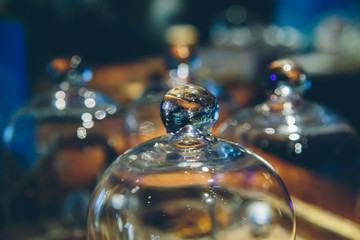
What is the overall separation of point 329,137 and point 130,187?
233mm

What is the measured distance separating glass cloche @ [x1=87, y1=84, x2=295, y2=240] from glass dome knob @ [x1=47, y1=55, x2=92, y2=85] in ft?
1.02

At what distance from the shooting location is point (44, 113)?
61cm

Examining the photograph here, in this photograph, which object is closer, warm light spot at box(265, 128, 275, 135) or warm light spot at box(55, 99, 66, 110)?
warm light spot at box(265, 128, 275, 135)

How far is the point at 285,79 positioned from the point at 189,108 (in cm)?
18

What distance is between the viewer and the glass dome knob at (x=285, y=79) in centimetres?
48

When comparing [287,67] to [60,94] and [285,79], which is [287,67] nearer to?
[285,79]

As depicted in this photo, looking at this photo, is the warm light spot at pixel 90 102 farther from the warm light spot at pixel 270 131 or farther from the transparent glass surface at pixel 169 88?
the warm light spot at pixel 270 131

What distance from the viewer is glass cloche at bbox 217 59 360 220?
450 mm

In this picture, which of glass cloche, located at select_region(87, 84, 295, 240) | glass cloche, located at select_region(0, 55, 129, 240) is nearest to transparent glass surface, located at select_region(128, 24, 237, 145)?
glass cloche, located at select_region(0, 55, 129, 240)

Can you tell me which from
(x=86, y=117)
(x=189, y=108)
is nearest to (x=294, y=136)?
(x=189, y=108)

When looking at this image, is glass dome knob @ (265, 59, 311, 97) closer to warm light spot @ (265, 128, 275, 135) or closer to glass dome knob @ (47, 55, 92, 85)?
warm light spot @ (265, 128, 275, 135)

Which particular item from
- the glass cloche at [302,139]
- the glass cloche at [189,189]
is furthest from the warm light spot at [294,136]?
the glass cloche at [189,189]

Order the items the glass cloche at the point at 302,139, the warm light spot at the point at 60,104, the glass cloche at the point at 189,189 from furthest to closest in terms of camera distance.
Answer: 1. the warm light spot at the point at 60,104
2. the glass cloche at the point at 302,139
3. the glass cloche at the point at 189,189

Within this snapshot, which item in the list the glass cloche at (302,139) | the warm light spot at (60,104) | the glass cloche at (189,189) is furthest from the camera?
the warm light spot at (60,104)
